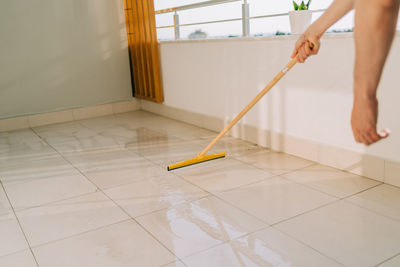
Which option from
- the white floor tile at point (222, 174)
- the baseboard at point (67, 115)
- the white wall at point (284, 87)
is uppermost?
the white wall at point (284, 87)

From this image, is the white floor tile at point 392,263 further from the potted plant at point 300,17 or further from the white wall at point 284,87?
the potted plant at point 300,17

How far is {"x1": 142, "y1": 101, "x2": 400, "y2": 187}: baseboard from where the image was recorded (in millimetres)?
2188

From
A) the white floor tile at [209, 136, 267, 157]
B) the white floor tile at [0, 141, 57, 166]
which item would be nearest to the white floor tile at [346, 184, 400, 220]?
the white floor tile at [209, 136, 267, 157]

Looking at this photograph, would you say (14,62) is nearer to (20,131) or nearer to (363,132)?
(20,131)

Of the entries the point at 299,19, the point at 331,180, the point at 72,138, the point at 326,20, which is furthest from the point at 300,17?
the point at 72,138

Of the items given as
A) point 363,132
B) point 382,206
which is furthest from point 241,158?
point 363,132

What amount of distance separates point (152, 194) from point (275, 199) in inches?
26.7

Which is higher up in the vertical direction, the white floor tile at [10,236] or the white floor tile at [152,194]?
the white floor tile at [152,194]

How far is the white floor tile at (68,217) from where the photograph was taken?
1.83 meters

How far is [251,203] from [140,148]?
1.38 m

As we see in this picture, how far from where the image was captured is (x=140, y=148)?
3156 mm

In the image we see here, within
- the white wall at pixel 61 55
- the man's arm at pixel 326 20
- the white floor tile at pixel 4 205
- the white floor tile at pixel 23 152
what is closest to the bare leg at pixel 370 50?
the man's arm at pixel 326 20

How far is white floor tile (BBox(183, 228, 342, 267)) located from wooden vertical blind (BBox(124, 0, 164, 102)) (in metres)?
2.87

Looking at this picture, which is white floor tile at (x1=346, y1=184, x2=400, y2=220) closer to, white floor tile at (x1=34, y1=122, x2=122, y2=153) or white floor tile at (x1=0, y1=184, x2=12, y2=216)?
white floor tile at (x1=0, y1=184, x2=12, y2=216)
